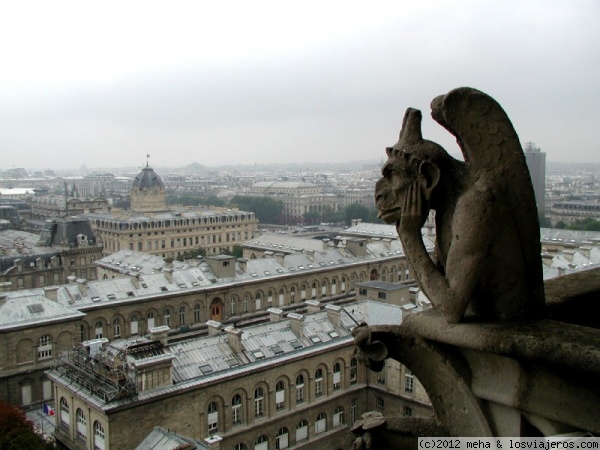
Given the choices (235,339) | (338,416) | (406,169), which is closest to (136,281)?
(235,339)

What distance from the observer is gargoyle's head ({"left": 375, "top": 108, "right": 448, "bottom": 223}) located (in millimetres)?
6473

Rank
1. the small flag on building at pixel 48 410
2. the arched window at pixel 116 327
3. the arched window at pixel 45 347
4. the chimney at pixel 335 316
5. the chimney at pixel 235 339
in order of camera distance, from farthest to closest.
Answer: the arched window at pixel 116 327, the arched window at pixel 45 347, the small flag on building at pixel 48 410, the chimney at pixel 335 316, the chimney at pixel 235 339

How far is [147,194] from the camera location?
13338 cm

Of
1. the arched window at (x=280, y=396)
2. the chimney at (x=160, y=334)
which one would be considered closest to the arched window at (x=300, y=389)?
the arched window at (x=280, y=396)

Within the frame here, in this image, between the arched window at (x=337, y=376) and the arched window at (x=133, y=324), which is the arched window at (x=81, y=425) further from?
the arched window at (x=133, y=324)

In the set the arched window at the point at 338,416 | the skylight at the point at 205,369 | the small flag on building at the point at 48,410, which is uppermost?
the skylight at the point at 205,369

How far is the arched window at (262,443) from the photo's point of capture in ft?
106

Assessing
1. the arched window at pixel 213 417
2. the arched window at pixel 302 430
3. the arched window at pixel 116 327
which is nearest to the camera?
the arched window at pixel 213 417

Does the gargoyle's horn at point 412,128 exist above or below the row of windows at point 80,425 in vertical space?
above

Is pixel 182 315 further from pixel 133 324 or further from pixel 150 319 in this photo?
pixel 133 324

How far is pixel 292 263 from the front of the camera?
6016 cm

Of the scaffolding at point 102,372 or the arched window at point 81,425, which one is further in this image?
the arched window at point 81,425

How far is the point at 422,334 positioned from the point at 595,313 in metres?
2.66

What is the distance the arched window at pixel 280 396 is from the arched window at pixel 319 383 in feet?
8.12
